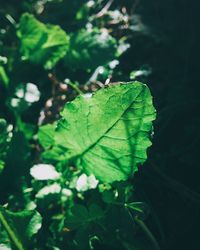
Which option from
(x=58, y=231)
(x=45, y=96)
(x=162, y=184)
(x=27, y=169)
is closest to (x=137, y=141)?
(x=162, y=184)

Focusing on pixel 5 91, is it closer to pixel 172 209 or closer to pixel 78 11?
pixel 78 11

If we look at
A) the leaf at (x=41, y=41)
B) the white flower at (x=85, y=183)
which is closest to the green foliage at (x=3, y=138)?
the white flower at (x=85, y=183)

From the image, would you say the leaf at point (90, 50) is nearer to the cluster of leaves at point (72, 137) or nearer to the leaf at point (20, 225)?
the cluster of leaves at point (72, 137)

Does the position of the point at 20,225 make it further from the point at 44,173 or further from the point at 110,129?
the point at 110,129

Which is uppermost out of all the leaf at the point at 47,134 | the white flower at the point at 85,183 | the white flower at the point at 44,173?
the leaf at the point at 47,134

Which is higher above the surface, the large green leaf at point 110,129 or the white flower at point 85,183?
the large green leaf at point 110,129

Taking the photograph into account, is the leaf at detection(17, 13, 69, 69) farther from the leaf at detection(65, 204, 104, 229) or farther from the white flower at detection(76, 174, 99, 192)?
the leaf at detection(65, 204, 104, 229)

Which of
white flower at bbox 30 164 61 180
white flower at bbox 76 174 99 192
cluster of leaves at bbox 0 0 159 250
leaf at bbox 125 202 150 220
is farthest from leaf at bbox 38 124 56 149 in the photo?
leaf at bbox 125 202 150 220
